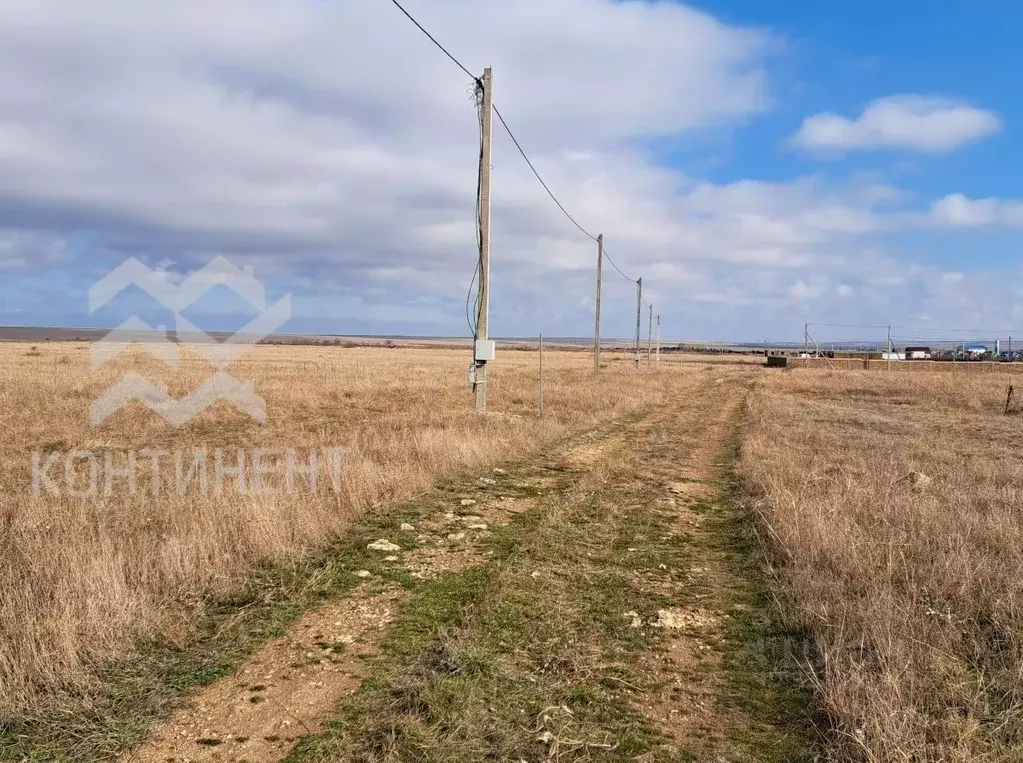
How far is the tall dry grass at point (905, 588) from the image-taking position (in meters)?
3.39

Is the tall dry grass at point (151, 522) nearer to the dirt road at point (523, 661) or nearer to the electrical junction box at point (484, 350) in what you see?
the dirt road at point (523, 661)

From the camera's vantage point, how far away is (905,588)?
5.29 meters

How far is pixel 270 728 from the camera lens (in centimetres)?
349

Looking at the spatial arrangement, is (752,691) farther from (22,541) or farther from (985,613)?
(22,541)

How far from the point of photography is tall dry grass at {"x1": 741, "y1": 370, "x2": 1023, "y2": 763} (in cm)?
339

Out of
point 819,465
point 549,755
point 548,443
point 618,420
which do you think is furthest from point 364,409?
point 549,755

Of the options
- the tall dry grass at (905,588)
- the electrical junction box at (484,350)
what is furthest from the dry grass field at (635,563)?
the electrical junction box at (484,350)

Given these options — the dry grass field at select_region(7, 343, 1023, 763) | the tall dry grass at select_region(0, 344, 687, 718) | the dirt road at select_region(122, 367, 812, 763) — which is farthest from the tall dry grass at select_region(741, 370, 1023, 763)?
the tall dry grass at select_region(0, 344, 687, 718)

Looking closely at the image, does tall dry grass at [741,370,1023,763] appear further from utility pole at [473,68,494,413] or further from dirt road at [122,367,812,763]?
utility pole at [473,68,494,413]

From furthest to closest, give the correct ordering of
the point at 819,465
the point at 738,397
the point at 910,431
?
the point at 738,397 < the point at 910,431 < the point at 819,465

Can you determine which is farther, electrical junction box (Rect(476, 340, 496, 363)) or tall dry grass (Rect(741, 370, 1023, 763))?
electrical junction box (Rect(476, 340, 496, 363))

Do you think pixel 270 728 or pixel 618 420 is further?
pixel 618 420

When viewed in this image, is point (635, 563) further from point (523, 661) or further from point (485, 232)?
point (485, 232)

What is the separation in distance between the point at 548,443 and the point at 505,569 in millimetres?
7540
